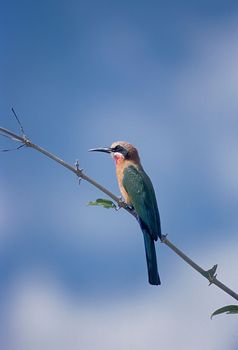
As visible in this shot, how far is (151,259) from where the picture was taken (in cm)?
579

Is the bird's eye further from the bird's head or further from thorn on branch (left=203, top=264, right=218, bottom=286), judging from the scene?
thorn on branch (left=203, top=264, right=218, bottom=286)

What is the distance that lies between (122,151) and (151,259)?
83.4 inches

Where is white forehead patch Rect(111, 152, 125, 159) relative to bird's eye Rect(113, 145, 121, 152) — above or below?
below

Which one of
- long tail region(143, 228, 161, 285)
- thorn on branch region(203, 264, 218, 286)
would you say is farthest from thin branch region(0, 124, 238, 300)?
long tail region(143, 228, 161, 285)

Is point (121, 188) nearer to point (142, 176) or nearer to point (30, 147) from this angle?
point (142, 176)

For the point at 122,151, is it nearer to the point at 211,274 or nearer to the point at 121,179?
the point at 121,179

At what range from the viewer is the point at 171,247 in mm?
4270

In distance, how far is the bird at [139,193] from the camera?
585 cm

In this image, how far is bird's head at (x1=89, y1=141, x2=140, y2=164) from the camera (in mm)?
7445

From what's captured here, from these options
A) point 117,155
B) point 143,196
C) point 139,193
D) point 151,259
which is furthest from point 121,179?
point 151,259

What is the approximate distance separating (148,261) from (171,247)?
1545 millimetres

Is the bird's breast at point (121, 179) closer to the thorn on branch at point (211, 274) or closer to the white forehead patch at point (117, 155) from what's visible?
the white forehead patch at point (117, 155)

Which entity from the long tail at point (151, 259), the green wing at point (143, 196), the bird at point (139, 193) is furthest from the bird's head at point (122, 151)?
the long tail at point (151, 259)

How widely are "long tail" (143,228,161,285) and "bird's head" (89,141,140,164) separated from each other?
1638 mm
